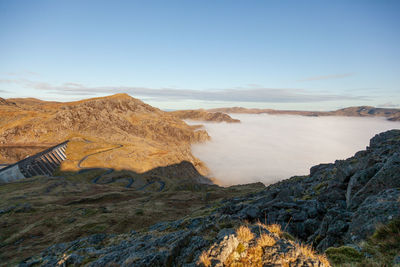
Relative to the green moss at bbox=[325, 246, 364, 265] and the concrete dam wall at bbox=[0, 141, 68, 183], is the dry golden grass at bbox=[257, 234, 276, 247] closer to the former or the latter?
the green moss at bbox=[325, 246, 364, 265]

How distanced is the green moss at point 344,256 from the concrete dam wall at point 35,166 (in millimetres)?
150155

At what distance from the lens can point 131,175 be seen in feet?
571

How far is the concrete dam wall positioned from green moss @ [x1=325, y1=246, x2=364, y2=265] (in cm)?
15016

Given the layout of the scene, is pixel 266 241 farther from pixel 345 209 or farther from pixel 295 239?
Result: pixel 345 209

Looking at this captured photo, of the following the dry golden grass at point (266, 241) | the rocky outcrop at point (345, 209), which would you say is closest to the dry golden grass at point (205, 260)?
the dry golden grass at point (266, 241)

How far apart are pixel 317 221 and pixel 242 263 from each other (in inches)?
496

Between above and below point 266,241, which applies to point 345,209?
below

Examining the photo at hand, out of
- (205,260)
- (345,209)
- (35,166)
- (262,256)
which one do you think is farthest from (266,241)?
(35,166)

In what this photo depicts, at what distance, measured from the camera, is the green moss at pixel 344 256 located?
917cm

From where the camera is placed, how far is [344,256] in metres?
9.38

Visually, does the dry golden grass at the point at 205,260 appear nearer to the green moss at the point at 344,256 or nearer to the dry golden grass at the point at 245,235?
the dry golden grass at the point at 245,235

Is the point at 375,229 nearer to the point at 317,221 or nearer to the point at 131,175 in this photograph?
the point at 317,221

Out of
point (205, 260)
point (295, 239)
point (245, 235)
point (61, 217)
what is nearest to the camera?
point (205, 260)

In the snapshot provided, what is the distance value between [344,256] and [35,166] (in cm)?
17080
